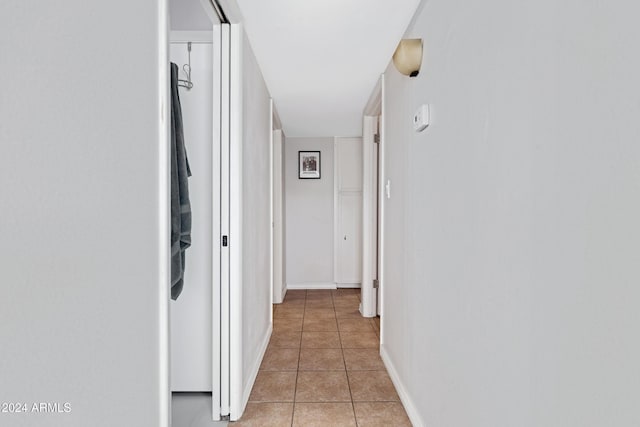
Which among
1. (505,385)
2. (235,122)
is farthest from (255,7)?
(505,385)

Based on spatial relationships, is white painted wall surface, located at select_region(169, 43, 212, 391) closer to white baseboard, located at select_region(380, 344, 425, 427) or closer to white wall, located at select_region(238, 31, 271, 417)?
white wall, located at select_region(238, 31, 271, 417)

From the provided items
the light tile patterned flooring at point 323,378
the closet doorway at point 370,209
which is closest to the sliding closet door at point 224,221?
the light tile patterned flooring at point 323,378

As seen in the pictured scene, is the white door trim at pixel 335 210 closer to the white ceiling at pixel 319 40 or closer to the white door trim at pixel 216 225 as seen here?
the white ceiling at pixel 319 40

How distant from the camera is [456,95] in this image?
154 cm

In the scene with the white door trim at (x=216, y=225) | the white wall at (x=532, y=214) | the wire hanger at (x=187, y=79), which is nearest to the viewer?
the white wall at (x=532, y=214)

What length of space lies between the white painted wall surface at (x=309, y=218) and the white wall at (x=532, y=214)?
3.83 m

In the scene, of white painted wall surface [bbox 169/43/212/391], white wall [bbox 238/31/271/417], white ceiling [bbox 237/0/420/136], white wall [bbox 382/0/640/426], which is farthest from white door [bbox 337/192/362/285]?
white wall [bbox 382/0/640/426]

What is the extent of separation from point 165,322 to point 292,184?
464 centimetres

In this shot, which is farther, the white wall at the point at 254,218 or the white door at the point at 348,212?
the white door at the point at 348,212

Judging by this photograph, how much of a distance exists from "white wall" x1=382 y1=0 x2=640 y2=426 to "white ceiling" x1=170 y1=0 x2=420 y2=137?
416 mm

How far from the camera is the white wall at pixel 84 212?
2.10 feet

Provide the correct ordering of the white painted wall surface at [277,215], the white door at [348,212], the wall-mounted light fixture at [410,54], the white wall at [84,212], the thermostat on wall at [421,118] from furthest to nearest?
the white door at [348,212], the white painted wall surface at [277,215], the wall-mounted light fixture at [410,54], the thermostat on wall at [421,118], the white wall at [84,212]

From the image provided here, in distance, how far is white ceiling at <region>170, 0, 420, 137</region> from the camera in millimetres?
2115

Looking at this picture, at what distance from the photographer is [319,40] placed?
249 centimetres
